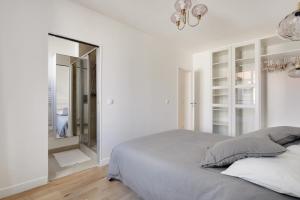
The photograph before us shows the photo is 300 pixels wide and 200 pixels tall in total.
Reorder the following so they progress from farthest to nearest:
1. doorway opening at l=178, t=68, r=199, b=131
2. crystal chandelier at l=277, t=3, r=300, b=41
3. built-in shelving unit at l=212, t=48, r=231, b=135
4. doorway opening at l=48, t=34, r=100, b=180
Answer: doorway opening at l=178, t=68, r=199, b=131
built-in shelving unit at l=212, t=48, r=231, b=135
doorway opening at l=48, t=34, r=100, b=180
crystal chandelier at l=277, t=3, r=300, b=41

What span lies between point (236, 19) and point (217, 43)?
120 cm

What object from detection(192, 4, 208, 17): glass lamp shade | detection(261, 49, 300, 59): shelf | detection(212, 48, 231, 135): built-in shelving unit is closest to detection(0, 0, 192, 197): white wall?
detection(192, 4, 208, 17): glass lamp shade

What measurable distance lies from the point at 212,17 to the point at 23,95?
9.84 ft

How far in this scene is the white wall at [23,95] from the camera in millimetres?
1916

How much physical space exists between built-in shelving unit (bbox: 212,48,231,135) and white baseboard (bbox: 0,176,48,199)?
389 centimetres

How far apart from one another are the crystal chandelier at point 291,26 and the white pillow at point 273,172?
3.43ft

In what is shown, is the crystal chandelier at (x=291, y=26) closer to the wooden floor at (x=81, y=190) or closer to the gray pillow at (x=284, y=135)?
the gray pillow at (x=284, y=135)

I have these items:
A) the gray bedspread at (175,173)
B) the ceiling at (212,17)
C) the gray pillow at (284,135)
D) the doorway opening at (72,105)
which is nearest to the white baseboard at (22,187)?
the doorway opening at (72,105)

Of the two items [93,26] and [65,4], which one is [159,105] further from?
[65,4]

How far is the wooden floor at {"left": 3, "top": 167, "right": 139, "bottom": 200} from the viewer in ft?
6.22

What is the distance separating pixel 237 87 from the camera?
155 inches

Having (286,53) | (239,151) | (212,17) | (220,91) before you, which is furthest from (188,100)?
(239,151)

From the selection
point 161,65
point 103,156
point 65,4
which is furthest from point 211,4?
point 103,156

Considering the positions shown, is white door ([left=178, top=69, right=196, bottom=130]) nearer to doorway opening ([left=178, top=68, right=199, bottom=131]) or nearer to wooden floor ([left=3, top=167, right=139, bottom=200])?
doorway opening ([left=178, top=68, right=199, bottom=131])
